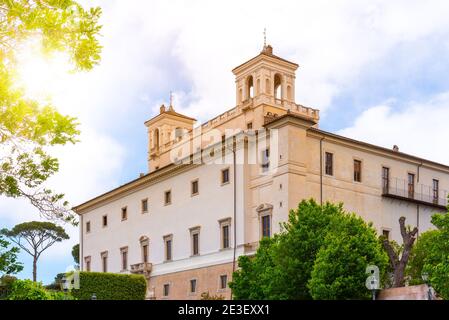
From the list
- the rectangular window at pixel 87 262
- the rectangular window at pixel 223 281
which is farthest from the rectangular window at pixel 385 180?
the rectangular window at pixel 87 262

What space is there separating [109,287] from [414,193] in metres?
21.1

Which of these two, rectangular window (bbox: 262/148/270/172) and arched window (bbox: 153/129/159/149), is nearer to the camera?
rectangular window (bbox: 262/148/270/172)

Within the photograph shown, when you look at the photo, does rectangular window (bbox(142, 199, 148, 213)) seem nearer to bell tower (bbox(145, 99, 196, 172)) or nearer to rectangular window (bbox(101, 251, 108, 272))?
rectangular window (bbox(101, 251, 108, 272))

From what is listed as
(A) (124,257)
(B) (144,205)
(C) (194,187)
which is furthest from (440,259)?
(A) (124,257)

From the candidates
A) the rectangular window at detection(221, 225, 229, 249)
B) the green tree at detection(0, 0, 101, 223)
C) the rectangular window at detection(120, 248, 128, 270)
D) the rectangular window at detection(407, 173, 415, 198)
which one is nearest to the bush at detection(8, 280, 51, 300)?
the green tree at detection(0, 0, 101, 223)

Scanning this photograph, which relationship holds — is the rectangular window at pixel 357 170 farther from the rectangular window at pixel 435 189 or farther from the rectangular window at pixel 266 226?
the rectangular window at pixel 435 189

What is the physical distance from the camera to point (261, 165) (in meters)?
44.4

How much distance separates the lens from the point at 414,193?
49.8m

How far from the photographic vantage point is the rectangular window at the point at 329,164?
147ft

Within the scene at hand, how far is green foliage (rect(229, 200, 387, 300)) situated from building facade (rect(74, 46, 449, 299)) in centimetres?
832

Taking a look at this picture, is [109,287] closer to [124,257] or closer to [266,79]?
[124,257]

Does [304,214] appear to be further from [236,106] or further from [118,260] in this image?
[118,260]

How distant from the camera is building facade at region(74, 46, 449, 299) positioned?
43500 mm
